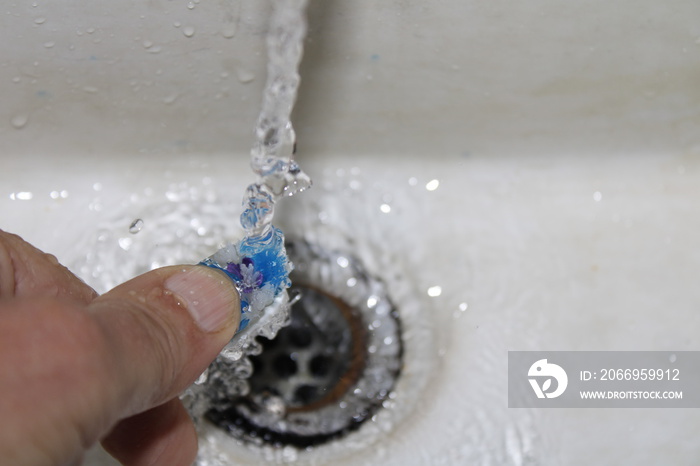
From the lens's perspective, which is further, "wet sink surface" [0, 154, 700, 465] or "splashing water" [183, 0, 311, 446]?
"wet sink surface" [0, 154, 700, 465]

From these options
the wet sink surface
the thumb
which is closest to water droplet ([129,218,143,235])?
the wet sink surface

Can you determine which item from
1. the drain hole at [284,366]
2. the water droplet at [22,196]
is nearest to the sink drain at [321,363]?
the drain hole at [284,366]

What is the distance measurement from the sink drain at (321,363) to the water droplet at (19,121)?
22cm

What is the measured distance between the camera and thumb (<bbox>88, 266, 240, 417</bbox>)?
12.1 inches

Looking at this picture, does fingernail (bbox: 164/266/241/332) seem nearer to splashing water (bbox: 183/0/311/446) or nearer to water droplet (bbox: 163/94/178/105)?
splashing water (bbox: 183/0/311/446)

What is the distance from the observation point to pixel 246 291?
0.41 metres

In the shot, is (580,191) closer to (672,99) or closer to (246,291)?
(672,99)

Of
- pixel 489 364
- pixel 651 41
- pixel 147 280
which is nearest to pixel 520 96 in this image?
pixel 651 41

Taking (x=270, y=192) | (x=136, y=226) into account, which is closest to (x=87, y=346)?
(x=270, y=192)

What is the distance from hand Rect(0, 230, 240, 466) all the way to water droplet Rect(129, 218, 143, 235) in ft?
0.38

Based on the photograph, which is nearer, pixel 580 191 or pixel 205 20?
pixel 205 20

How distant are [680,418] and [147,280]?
1.28 feet

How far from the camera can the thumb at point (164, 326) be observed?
0.31m

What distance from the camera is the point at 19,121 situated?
20.6 inches
